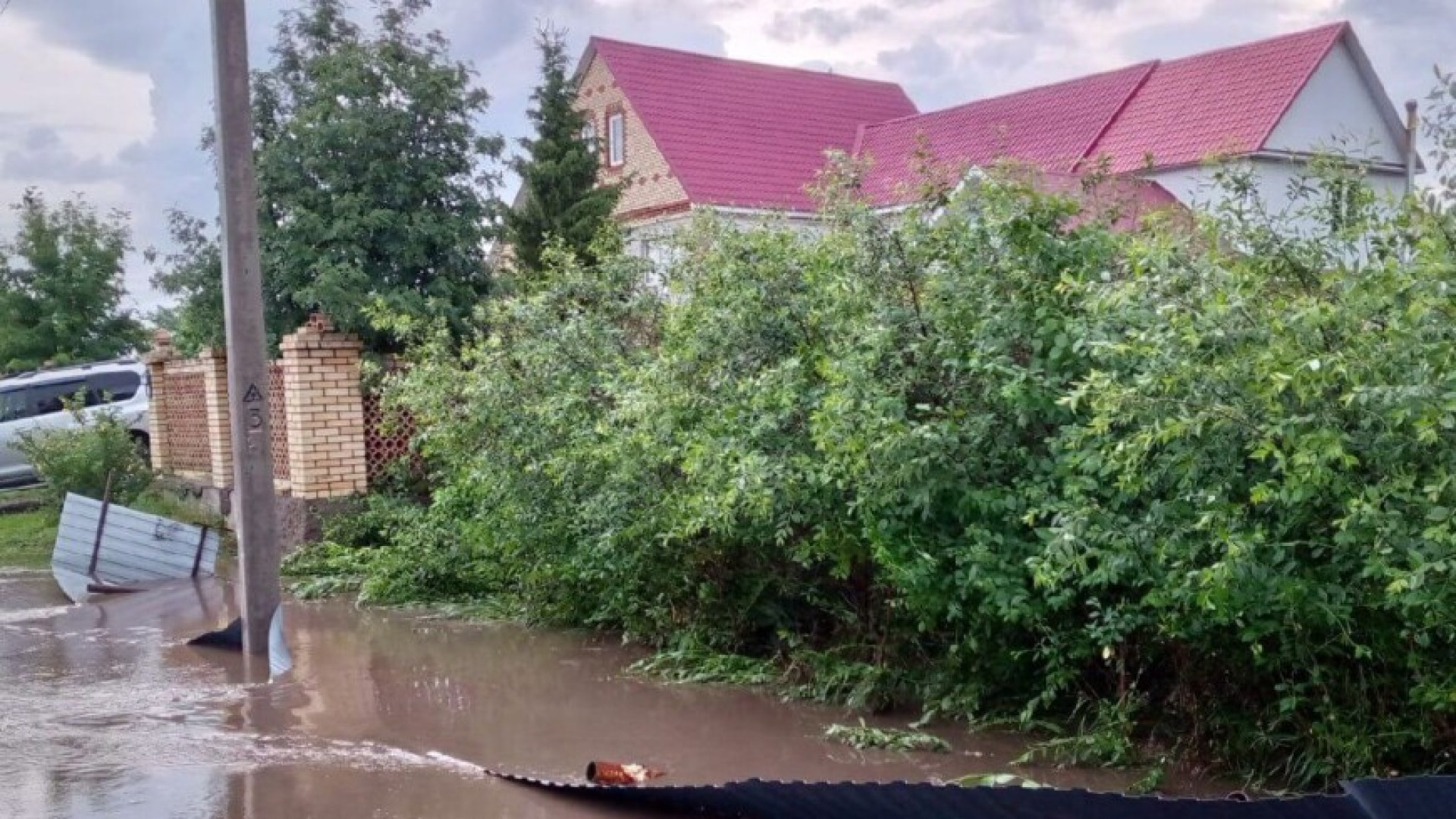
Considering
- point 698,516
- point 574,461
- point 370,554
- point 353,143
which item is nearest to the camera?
point 698,516

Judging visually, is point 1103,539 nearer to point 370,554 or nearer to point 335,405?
point 370,554

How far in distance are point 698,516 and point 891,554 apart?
1.10 m

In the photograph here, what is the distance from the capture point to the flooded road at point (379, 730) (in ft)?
17.8

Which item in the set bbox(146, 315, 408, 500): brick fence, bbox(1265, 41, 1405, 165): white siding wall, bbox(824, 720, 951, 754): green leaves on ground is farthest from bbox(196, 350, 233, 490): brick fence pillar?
bbox(1265, 41, 1405, 165): white siding wall

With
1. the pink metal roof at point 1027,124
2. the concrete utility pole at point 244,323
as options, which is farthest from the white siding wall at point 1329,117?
the concrete utility pole at point 244,323

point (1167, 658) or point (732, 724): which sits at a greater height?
point (1167, 658)

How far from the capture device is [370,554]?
35.3 feet

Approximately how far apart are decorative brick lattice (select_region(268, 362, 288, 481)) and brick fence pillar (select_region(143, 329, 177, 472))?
3786 millimetres

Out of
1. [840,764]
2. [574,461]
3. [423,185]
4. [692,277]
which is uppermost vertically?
[423,185]

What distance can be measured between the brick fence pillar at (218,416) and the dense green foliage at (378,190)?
0.68 metres

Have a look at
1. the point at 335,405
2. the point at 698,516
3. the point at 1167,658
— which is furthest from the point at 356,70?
the point at 1167,658

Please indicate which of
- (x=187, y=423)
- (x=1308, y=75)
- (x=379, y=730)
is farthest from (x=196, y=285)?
(x=1308, y=75)

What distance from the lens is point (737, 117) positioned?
2511cm

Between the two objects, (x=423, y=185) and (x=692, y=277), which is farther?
(x=423, y=185)
